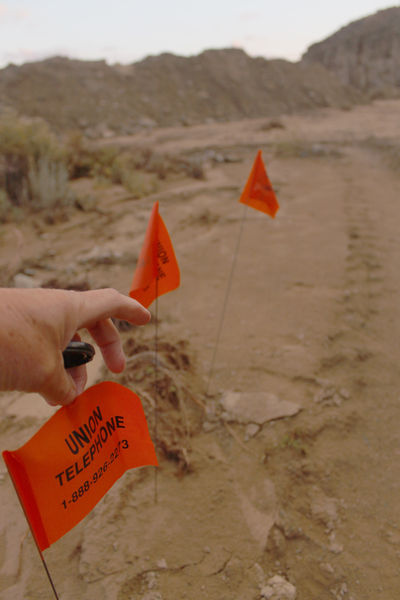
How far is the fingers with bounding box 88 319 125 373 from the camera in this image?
44.0 inches

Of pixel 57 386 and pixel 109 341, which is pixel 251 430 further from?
pixel 57 386

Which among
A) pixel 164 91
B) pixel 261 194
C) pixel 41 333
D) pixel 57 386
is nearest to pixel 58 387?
pixel 57 386

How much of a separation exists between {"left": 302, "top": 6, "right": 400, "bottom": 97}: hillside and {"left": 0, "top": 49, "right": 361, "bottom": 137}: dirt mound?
14.9m

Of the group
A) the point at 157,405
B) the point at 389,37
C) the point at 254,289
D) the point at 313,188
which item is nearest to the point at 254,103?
the point at 313,188

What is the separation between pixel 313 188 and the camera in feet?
23.8

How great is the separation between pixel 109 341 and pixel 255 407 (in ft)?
5.04

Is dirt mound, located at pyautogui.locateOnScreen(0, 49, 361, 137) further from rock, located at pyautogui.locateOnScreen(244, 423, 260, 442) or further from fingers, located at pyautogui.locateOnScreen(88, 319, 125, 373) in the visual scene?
fingers, located at pyautogui.locateOnScreen(88, 319, 125, 373)

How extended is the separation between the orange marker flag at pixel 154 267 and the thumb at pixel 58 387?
0.77 meters

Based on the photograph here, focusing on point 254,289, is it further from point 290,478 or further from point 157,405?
point 290,478

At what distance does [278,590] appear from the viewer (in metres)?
1.56

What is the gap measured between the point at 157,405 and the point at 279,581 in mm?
1077

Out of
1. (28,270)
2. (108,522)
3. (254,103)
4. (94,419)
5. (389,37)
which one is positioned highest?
(389,37)

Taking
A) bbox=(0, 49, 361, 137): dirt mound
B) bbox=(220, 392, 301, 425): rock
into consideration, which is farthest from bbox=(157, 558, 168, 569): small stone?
bbox=(0, 49, 361, 137): dirt mound

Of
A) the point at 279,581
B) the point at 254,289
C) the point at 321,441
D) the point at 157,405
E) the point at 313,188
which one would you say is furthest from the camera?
the point at 313,188
